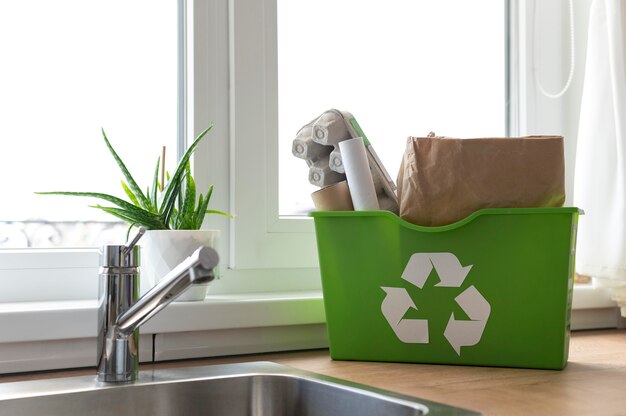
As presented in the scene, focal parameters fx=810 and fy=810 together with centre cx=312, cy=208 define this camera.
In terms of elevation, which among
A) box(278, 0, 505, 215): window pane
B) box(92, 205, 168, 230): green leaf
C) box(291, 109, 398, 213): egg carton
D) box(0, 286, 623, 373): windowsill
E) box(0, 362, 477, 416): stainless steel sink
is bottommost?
box(0, 362, 477, 416): stainless steel sink

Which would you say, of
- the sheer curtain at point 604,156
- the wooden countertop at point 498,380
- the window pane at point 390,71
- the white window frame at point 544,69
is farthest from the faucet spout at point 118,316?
the white window frame at point 544,69

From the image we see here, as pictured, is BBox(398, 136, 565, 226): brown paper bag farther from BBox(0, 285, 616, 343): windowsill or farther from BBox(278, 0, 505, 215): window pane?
BBox(278, 0, 505, 215): window pane

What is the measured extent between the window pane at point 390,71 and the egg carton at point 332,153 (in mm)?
272

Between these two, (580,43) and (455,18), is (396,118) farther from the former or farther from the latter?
(580,43)

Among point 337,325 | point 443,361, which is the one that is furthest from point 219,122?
point 443,361

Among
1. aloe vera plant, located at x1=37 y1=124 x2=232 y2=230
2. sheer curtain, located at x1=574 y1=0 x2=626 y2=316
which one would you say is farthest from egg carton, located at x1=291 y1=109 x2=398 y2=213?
sheer curtain, located at x1=574 y1=0 x2=626 y2=316

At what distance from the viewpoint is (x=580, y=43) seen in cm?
177

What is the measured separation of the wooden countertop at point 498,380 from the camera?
2.90ft

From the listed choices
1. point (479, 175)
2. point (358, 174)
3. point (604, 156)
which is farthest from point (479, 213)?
point (604, 156)

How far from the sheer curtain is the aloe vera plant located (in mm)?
715

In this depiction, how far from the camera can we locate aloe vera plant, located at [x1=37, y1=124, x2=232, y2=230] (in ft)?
3.91

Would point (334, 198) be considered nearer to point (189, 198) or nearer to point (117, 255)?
point (189, 198)

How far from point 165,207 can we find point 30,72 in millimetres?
318

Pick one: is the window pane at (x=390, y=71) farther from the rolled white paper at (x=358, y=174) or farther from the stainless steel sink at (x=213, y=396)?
the stainless steel sink at (x=213, y=396)
